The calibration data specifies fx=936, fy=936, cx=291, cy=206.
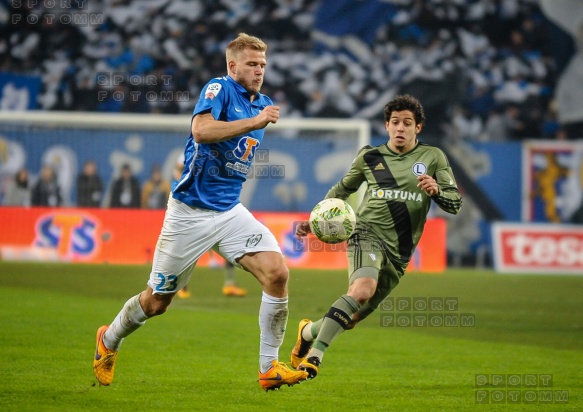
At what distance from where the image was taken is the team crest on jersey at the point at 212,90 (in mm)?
6371

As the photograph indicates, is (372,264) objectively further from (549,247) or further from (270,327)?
(549,247)

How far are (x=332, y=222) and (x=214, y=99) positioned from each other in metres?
1.55

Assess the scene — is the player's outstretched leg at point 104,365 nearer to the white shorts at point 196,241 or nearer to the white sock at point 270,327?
the white shorts at point 196,241

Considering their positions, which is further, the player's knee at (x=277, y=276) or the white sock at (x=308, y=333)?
the white sock at (x=308, y=333)

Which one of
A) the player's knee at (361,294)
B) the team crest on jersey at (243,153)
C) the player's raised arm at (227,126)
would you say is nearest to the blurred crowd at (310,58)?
the player's knee at (361,294)

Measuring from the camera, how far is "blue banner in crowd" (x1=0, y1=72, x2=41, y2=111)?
21.6 m

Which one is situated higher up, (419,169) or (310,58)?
(310,58)

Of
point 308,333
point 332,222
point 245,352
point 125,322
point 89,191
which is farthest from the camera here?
point 89,191

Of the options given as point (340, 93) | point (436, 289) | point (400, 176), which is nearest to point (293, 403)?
point (400, 176)

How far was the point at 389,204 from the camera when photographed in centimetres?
771

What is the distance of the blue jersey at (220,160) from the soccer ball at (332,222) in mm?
937

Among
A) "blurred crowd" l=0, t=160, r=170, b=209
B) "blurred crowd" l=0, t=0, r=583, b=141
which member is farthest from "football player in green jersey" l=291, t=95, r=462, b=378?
"blurred crowd" l=0, t=0, r=583, b=141

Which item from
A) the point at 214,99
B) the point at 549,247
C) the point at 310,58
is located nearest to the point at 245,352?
the point at 214,99

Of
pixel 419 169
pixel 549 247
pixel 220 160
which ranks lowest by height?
pixel 220 160
